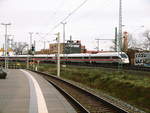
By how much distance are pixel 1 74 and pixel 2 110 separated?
64.6 ft

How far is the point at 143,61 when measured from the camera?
43.9m

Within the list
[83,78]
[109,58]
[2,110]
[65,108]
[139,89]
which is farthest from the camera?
[109,58]

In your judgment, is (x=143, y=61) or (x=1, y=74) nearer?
(x=1, y=74)

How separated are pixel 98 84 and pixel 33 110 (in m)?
18.5

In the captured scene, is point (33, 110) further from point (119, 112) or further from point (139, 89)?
point (139, 89)

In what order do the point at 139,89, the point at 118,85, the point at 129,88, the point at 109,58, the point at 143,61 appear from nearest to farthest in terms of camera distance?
1. the point at 139,89
2. the point at 129,88
3. the point at 118,85
4. the point at 143,61
5. the point at 109,58

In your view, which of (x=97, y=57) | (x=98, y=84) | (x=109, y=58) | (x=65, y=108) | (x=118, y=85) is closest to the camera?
(x=65, y=108)

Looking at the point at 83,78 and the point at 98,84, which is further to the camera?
the point at 83,78

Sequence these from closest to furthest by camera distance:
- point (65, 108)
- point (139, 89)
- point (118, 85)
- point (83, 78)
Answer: point (65, 108)
point (139, 89)
point (118, 85)
point (83, 78)

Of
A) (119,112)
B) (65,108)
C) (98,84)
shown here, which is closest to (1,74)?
(98,84)

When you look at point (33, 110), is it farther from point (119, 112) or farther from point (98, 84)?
point (98, 84)

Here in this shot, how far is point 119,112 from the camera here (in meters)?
11.1

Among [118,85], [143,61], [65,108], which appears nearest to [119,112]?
[65,108]

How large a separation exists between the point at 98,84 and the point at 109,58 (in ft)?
77.4
